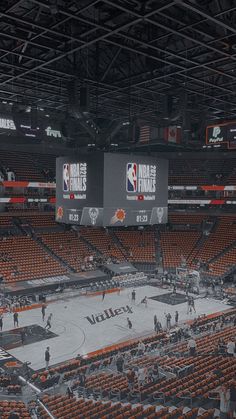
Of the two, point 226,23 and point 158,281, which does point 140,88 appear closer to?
point 226,23

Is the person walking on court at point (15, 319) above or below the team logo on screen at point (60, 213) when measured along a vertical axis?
below

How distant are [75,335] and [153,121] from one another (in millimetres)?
12331

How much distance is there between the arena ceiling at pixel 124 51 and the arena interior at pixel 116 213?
8 cm

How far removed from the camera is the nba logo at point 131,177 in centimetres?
1109

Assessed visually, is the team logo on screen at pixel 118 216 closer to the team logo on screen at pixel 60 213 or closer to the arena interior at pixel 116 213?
the arena interior at pixel 116 213

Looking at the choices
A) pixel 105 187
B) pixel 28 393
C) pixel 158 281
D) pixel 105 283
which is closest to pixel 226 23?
pixel 105 187

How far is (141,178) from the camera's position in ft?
38.2

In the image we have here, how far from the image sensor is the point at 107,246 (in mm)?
36625

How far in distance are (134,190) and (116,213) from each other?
0.98m

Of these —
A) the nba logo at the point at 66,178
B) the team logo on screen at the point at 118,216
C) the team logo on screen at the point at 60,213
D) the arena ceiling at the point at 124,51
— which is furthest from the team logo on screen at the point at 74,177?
the arena ceiling at the point at 124,51

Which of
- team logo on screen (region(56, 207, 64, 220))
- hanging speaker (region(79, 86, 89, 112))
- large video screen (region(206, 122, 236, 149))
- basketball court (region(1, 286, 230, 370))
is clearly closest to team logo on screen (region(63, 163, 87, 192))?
team logo on screen (region(56, 207, 64, 220))

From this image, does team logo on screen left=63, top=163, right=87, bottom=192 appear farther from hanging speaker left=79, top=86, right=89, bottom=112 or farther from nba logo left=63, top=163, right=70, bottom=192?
hanging speaker left=79, top=86, right=89, bottom=112

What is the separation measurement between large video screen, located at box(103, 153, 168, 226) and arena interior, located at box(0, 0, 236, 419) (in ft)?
0.15

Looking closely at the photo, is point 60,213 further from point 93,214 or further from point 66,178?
point 93,214
